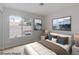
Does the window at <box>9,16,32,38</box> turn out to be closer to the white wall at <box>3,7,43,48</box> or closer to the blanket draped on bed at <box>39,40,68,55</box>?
the white wall at <box>3,7,43,48</box>

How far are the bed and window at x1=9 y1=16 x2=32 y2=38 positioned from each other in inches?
10.9

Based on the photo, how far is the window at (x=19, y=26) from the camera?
1650 mm

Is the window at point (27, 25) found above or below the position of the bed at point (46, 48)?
above

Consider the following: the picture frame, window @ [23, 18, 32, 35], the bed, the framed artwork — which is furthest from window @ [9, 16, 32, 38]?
the picture frame

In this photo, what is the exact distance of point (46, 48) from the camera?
1.82m


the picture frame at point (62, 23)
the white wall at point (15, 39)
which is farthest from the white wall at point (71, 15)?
the white wall at point (15, 39)

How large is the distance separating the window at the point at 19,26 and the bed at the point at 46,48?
0.91 feet

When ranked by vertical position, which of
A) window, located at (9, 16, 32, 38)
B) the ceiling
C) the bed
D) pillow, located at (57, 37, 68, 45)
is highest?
the ceiling

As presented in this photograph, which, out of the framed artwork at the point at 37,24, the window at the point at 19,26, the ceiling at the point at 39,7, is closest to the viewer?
the ceiling at the point at 39,7

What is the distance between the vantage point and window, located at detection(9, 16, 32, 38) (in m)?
1.65

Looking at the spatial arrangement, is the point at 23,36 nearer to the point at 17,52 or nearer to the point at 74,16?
the point at 17,52

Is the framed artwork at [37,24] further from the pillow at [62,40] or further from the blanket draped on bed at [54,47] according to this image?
the pillow at [62,40]

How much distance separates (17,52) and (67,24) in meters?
Result: 1.04
